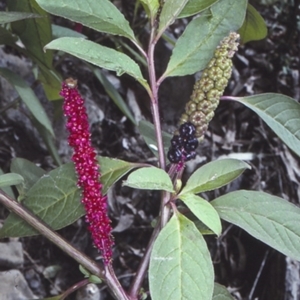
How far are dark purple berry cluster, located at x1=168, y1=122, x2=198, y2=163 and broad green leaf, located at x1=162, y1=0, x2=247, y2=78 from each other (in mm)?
137

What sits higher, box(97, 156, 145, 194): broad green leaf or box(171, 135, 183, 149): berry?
box(171, 135, 183, 149): berry

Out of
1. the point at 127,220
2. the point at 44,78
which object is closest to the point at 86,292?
the point at 127,220

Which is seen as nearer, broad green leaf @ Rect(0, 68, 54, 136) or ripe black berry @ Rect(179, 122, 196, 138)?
ripe black berry @ Rect(179, 122, 196, 138)

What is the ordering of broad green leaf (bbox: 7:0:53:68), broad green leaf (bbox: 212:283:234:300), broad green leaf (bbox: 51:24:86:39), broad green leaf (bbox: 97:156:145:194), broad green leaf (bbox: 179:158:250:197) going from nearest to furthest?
broad green leaf (bbox: 179:158:250:197)
broad green leaf (bbox: 97:156:145:194)
broad green leaf (bbox: 212:283:234:300)
broad green leaf (bbox: 7:0:53:68)
broad green leaf (bbox: 51:24:86:39)

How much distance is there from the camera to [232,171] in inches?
39.8

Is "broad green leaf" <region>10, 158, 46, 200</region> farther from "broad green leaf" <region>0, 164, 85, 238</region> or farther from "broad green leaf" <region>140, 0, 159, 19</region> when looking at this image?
"broad green leaf" <region>140, 0, 159, 19</region>

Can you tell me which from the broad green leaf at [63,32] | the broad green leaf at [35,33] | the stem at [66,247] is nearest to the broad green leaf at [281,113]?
the stem at [66,247]

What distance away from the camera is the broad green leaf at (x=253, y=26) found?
5.41ft

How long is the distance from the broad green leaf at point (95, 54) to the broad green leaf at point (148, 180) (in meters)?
0.20

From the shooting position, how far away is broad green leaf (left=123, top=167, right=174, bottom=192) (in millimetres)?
897

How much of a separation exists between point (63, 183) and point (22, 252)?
872 millimetres

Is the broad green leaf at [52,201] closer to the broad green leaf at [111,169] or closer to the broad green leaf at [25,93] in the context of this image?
the broad green leaf at [111,169]

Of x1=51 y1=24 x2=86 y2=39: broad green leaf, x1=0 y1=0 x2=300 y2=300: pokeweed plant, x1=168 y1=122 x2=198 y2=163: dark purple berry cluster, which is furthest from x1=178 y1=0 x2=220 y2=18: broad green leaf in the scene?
x1=51 y1=24 x2=86 y2=39: broad green leaf

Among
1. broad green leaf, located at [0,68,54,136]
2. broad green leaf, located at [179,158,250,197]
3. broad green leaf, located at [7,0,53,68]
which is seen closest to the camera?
broad green leaf, located at [179,158,250,197]
